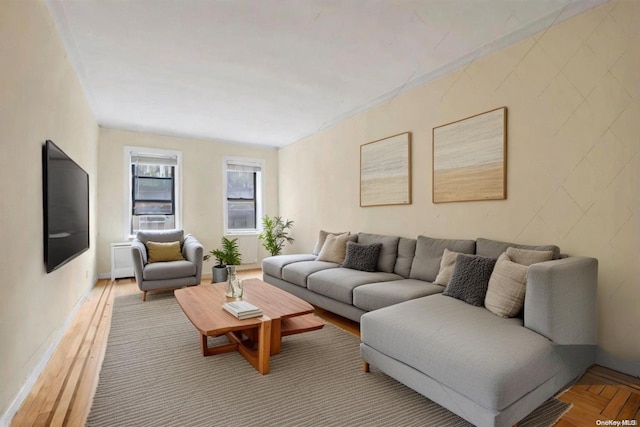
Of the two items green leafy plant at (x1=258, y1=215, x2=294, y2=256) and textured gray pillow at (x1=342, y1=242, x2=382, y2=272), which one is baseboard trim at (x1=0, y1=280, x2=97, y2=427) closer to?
textured gray pillow at (x1=342, y1=242, x2=382, y2=272)

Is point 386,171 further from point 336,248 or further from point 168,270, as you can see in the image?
point 168,270

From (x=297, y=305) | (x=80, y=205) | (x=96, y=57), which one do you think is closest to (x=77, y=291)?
(x=80, y=205)

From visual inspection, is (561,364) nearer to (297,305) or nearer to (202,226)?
(297,305)

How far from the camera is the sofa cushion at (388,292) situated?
8.89 feet

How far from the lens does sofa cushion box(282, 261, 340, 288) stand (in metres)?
3.80

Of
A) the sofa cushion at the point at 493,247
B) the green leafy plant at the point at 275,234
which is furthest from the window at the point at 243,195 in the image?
the sofa cushion at the point at 493,247

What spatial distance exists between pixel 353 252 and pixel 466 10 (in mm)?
2504

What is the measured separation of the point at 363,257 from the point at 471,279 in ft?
4.75

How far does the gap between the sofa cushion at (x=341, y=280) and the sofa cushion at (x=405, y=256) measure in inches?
3.4

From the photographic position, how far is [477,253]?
2830 millimetres

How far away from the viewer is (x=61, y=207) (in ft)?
Answer: 8.67

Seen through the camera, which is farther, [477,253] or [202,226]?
[202,226]

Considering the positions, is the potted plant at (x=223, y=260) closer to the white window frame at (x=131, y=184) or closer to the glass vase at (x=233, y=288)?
the white window frame at (x=131, y=184)

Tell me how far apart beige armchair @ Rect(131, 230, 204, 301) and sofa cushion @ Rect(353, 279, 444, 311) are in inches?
97.6
